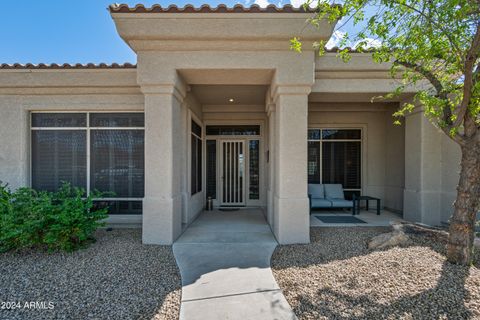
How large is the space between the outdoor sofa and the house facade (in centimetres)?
43

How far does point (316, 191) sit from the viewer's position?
327 inches

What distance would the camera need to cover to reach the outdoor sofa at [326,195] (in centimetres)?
778

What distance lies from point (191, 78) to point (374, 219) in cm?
633

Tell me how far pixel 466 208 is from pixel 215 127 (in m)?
7.21

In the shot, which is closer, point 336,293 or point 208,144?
point 336,293

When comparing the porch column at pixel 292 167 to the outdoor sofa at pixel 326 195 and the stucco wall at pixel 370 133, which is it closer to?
the outdoor sofa at pixel 326 195

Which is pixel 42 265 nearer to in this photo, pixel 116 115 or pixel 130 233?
pixel 130 233

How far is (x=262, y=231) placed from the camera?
5.87m

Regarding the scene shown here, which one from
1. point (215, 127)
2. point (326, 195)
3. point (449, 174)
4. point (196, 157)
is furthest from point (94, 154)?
point (449, 174)

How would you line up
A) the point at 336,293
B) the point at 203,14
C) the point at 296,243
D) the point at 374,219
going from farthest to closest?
the point at 374,219 < the point at 296,243 < the point at 203,14 < the point at 336,293

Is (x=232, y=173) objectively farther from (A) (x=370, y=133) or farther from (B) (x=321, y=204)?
(A) (x=370, y=133)

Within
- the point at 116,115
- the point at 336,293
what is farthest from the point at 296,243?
the point at 116,115

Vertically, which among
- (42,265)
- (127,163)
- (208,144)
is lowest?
(42,265)

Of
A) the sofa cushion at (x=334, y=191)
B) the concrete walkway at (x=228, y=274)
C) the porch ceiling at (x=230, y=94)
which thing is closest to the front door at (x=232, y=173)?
the porch ceiling at (x=230, y=94)
